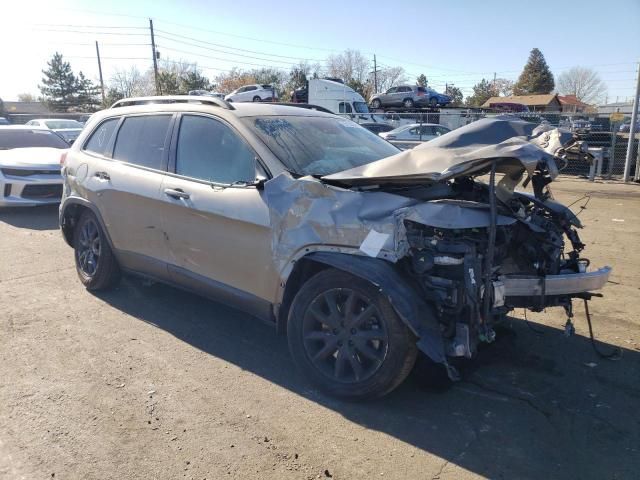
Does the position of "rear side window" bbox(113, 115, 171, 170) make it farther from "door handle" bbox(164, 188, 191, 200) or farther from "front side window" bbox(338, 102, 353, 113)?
"front side window" bbox(338, 102, 353, 113)

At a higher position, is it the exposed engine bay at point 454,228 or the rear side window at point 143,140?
the rear side window at point 143,140

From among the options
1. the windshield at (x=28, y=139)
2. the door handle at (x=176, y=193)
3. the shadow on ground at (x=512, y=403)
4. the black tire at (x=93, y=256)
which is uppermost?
the windshield at (x=28, y=139)

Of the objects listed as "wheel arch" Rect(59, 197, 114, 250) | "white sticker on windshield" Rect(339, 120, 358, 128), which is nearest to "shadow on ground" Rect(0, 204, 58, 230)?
"wheel arch" Rect(59, 197, 114, 250)

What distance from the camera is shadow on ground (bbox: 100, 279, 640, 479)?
2865mm

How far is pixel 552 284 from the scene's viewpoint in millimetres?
3410

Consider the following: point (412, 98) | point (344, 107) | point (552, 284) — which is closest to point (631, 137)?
point (552, 284)

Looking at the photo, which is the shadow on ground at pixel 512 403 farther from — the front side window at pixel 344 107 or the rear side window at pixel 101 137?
the front side window at pixel 344 107

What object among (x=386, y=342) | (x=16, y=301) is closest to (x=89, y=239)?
(x=16, y=301)

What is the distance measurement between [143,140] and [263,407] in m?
2.77

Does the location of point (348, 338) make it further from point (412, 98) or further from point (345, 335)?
point (412, 98)

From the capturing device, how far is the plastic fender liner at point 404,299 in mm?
3006

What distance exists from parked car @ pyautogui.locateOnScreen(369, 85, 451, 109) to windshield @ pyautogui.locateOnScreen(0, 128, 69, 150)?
25.7 m

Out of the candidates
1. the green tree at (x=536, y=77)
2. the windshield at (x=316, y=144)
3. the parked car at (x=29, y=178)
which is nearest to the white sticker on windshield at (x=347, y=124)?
the windshield at (x=316, y=144)

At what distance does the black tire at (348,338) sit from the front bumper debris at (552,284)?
30.6 inches
